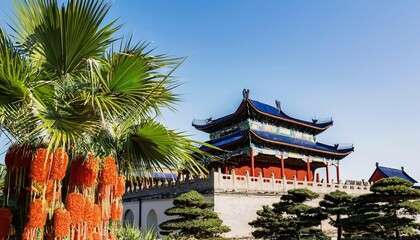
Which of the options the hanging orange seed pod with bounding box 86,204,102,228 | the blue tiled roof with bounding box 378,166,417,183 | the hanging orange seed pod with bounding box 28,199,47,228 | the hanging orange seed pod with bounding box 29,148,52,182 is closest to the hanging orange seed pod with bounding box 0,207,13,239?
the hanging orange seed pod with bounding box 28,199,47,228

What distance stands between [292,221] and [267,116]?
39.7ft

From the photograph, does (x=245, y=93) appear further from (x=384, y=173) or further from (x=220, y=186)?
(x=384, y=173)

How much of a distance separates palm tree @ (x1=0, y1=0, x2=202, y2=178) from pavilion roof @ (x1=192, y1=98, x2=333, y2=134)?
795 inches

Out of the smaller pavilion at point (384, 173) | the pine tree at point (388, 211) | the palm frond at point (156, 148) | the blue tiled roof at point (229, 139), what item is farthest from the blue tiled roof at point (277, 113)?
the palm frond at point (156, 148)

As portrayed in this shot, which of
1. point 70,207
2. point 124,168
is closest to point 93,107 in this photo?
point 70,207

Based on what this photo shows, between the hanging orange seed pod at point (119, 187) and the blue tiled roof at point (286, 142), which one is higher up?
the blue tiled roof at point (286, 142)

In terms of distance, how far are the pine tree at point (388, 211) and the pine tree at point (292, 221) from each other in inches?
51.8

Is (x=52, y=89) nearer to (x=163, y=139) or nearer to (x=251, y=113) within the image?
(x=163, y=139)

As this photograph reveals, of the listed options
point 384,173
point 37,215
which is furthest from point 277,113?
point 37,215

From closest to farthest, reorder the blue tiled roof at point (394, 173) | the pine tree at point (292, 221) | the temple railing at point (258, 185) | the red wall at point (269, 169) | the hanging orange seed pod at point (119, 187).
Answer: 1. the hanging orange seed pod at point (119, 187)
2. the pine tree at point (292, 221)
3. the temple railing at point (258, 185)
4. the red wall at point (269, 169)
5. the blue tiled roof at point (394, 173)

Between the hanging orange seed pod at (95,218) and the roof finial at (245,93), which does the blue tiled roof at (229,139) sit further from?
the hanging orange seed pod at (95,218)

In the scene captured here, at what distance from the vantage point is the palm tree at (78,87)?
15.6 ft

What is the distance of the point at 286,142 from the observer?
25.8 metres

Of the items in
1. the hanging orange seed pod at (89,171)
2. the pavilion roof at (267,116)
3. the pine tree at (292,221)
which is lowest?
the pine tree at (292,221)
